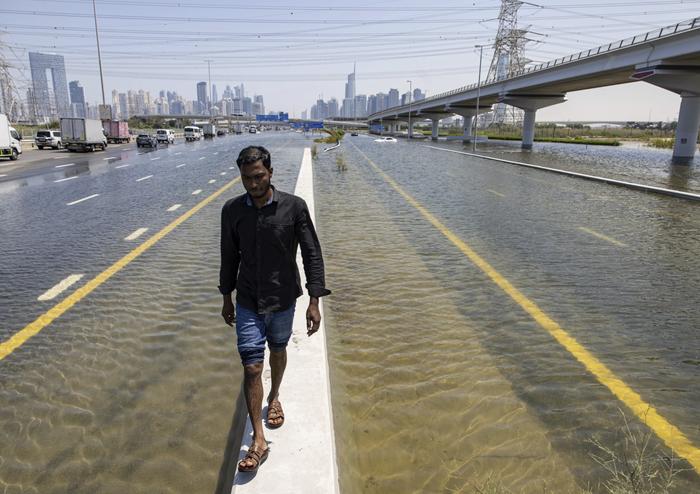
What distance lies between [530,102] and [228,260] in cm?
6854

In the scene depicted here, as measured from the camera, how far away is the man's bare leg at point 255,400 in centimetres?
321

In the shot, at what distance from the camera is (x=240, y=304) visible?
339 cm

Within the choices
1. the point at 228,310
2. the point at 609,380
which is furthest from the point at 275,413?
the point at 609,380

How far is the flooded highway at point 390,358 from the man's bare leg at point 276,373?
0.35 metres

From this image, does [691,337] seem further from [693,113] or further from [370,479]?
[693,113]

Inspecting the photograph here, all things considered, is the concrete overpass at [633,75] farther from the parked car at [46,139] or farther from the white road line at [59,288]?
the parked car at [46,139]

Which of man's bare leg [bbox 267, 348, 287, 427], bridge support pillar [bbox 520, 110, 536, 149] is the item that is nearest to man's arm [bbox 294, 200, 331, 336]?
man's bare leg [bbox 267, 348, 287, 427]

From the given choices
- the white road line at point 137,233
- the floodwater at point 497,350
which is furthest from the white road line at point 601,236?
the white road line at point 137,233

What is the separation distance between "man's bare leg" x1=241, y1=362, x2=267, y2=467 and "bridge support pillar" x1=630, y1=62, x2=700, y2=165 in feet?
142

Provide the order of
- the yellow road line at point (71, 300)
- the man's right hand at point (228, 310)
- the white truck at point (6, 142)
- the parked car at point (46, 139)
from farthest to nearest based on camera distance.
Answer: the parked car at point (46, 139), the white truck at point (6, 142), the yellow road line at point (71, 300), the man's right hand at point (228, 310)

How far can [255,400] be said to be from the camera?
3.28 m

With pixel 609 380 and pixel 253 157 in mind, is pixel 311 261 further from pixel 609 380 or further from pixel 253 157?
pixel 609 380

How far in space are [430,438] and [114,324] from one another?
12.5 feet

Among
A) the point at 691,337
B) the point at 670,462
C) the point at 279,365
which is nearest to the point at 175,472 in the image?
the point at 279,365
